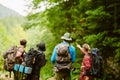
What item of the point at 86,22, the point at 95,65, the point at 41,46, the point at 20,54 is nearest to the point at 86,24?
the point at 86,22

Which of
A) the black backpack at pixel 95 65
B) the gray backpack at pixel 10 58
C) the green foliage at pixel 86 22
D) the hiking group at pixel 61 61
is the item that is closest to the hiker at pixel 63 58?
the hiking group at pixel 61 61

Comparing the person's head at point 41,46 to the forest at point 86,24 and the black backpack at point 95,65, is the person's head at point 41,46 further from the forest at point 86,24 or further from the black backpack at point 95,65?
the forest at point 86,24

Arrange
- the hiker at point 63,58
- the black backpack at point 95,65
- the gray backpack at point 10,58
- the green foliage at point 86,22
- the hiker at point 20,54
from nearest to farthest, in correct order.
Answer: the hiker at point 63,58 < the black backpack at point 95,65 < the hiker at point 20,54 < the gray backpack at point 10,58 < the green foliage at point 86,22

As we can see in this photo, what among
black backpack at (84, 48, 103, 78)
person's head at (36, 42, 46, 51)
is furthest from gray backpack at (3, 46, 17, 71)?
black backpack at (84, 48, 103, 78)

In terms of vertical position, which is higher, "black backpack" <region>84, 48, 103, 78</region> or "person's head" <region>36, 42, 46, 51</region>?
"person's head" <region>36, 42, 46, 51</region>

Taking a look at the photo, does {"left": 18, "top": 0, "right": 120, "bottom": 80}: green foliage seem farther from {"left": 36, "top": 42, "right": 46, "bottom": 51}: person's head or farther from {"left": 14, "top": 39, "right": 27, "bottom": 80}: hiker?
{"left": 36, "top": 42, "right": 46, "bottom": 51}: person's head

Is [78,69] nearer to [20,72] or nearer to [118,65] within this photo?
[118,65]

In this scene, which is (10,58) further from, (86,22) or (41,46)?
(86,22)

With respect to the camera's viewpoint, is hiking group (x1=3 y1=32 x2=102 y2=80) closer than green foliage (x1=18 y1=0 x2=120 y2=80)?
Yes

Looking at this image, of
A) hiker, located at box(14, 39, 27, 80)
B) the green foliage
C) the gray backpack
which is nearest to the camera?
hiker, located at box(14, 39, 27, 80)

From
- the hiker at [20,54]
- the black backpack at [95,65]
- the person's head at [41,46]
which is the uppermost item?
the person's head at [41,46]

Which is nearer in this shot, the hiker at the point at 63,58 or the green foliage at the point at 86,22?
the hiker at the point at 63,58

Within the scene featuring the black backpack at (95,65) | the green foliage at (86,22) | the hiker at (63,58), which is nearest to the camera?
the hiker at (63,58)

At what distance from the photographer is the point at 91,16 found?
12695 millimetres
